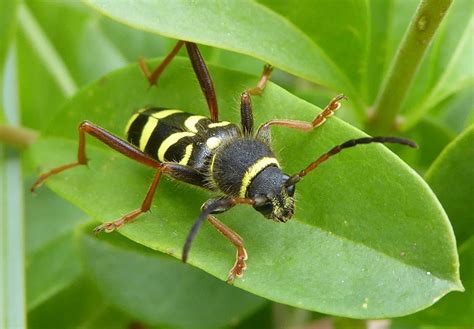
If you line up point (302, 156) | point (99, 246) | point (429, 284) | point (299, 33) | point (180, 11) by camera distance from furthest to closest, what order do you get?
point (99, 246) → point (299, 33) → point (302, 156) → point (180, 11) → point (429, 284)

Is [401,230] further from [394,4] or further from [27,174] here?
[27,174]

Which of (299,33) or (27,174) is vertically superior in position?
(299,33)

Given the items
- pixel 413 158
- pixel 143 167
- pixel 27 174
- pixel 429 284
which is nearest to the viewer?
pixel 429 284

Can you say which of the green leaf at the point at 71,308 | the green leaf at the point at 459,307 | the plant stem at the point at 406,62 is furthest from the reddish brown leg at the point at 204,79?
the green leaf at the point at 71,308

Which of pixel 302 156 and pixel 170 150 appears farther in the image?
pixel 170 150

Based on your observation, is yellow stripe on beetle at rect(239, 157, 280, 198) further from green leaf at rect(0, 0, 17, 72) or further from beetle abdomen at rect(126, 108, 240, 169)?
green leaf at rect(0, 0, 17, 72)

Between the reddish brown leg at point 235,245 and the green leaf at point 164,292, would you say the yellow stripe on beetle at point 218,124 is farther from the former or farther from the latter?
the green leaf at point 164,292

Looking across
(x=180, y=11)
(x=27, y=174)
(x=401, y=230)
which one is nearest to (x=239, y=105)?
(x=180, y=11)
